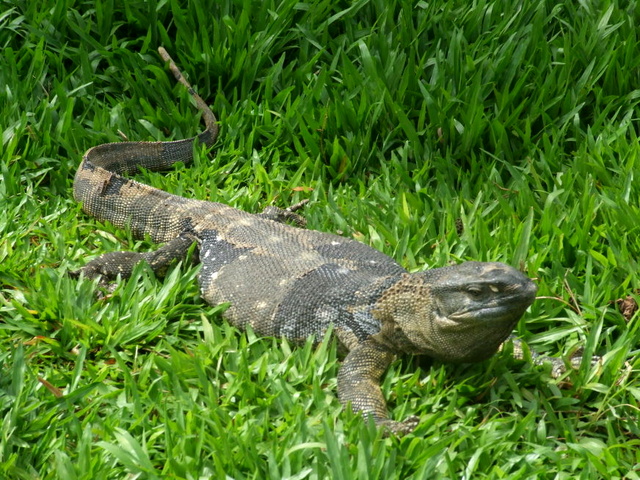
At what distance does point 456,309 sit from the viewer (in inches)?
164

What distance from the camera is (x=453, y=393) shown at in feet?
14.1

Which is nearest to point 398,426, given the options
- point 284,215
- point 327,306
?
point 327,306

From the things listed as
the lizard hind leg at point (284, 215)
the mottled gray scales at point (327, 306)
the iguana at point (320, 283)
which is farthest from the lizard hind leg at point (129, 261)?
the mottled gray scales at point (327, 306)

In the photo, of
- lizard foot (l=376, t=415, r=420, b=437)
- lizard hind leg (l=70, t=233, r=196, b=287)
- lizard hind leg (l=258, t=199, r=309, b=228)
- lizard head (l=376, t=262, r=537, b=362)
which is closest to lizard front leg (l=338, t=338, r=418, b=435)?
lizard foot (l=376, t=415, r=420, b=437)

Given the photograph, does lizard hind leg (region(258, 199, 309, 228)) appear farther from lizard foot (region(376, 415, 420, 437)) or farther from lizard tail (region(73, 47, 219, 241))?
lizard foot (region(376, 415, 420, 437))

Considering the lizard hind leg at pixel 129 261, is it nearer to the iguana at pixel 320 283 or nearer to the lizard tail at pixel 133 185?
the iguana at pixel 320 283

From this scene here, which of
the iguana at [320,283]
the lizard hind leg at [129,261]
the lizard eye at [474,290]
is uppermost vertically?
the lizard eye at [474,290]

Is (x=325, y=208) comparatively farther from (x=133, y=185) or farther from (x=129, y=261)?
(x=129, y=261)

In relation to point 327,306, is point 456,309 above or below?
above

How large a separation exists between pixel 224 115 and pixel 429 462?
3496 mm

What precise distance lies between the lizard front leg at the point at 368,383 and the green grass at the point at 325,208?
68 mm

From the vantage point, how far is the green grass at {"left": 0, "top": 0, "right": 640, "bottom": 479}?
3959 millimetres

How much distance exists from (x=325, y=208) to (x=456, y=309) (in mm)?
1877

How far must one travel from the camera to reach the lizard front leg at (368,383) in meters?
4.06
